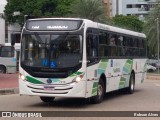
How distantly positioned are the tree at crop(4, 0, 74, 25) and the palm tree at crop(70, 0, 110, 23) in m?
17.1

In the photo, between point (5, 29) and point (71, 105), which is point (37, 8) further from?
point (71, 105)

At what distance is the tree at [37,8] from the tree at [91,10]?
1707 cm

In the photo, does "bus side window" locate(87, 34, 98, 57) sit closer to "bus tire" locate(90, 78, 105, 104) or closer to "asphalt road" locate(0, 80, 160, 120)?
"bus tire" locate(90, 78, 105, 104)

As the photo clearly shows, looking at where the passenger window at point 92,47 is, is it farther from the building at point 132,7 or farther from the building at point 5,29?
the building at point 132,7

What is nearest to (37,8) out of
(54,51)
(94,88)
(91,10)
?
(91,10)

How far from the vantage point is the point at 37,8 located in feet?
241

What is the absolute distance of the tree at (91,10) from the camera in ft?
173

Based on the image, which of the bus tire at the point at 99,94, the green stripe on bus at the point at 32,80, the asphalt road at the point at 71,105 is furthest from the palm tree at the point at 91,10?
the green stripe on bus at the point at 32,80

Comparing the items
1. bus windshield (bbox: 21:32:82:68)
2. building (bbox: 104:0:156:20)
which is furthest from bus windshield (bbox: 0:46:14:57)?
building (bbox: 104:0:156:20)

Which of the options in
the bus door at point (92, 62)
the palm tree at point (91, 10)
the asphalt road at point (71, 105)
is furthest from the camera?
the palm tree at point (91, 10)

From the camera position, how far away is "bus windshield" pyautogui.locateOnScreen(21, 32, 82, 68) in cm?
1561

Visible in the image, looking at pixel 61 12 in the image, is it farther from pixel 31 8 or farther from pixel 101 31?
pixel 101 31

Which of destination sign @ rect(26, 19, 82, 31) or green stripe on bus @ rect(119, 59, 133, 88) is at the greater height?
destination sign @ rect(26, 19, 82, 31)

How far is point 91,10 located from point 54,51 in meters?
37.6
